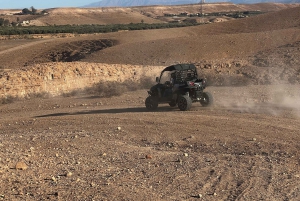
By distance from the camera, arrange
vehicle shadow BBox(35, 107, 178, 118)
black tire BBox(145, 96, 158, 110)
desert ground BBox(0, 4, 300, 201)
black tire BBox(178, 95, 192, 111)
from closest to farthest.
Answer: desert ground BBox(0, 4, 300, 201) < black tire BBox(178, 95, 192, 111) < black tire BBox(145, 96, 158, 110) < vehicle shadow BBox(35, 107, 178, 118)

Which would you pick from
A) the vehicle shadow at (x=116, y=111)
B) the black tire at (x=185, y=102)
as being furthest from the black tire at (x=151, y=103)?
the black tire at (x=185, y=102)

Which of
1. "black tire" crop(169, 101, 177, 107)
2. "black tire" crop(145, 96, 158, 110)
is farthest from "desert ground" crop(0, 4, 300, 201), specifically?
"black tire" crop(145, 96, 158, 110)

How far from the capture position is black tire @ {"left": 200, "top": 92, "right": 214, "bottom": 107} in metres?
17.6

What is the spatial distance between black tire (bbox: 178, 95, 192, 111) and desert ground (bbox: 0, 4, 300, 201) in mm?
464

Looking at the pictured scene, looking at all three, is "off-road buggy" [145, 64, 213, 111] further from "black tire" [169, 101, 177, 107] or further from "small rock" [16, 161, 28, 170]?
"small rock" [16, 161, 28, 170]

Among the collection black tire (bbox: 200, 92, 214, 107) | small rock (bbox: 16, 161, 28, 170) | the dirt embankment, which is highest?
small rock (bbox: 16, 161, 28, 170)

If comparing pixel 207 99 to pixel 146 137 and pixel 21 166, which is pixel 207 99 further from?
pixel 21 166

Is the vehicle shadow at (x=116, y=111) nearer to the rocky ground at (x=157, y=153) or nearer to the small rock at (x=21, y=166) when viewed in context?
the rocky ground at (x=157, y=153)

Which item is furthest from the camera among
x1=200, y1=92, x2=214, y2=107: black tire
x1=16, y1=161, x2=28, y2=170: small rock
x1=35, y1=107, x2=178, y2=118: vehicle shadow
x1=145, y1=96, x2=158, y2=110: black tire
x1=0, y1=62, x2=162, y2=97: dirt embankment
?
x1=0, y1=62, x2=162, y2=97: dirt embankment

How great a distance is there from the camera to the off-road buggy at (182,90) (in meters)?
17.0

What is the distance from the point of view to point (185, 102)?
16.8m

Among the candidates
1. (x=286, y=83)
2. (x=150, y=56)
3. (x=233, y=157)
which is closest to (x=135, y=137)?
(x=233, y=157)

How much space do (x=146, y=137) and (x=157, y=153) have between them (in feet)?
6.42

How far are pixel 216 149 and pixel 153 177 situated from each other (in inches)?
105
